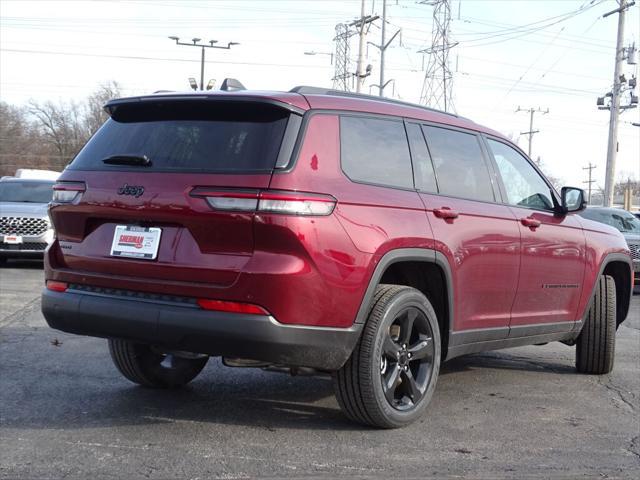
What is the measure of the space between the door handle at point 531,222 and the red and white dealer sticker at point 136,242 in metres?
2.65

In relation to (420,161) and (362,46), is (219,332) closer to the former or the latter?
(420,161)

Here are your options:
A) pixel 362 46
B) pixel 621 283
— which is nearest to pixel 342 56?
pixel 362 46

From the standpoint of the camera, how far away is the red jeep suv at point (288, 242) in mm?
3896

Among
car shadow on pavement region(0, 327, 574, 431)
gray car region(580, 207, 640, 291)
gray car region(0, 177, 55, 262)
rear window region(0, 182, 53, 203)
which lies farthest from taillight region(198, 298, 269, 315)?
rear window region(0, 182, 53, 203)

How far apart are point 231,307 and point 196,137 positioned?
37.8 inches

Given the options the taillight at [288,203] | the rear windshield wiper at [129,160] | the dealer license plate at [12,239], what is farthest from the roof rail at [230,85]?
the dealer license plate at [12,239]

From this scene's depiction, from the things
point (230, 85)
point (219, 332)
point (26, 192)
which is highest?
point (230, 85)

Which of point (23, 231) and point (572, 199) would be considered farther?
point (23, 231)

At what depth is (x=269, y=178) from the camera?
153 inches

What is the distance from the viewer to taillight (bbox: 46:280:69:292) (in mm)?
4477

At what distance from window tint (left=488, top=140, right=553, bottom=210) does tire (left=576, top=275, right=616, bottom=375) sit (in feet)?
3.36

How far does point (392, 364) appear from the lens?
452 centimetres

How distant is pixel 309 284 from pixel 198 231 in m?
0.62

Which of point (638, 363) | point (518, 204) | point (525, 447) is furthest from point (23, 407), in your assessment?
point (638, 363)
